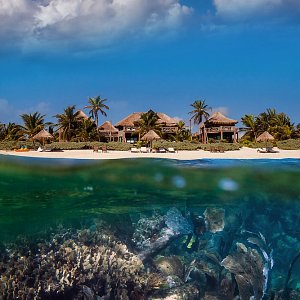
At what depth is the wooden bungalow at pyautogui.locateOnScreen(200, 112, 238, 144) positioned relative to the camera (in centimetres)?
5541

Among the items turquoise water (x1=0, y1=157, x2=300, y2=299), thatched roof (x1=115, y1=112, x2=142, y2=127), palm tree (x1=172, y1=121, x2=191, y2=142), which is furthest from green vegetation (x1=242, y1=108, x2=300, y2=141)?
turquoise water (x1=0, y1=157, x2=300, y2=299)

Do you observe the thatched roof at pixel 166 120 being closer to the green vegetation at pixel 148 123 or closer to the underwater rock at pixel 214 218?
the green vegetation at pixel 148 123

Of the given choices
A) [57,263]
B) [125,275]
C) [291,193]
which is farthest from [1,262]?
[291,193]

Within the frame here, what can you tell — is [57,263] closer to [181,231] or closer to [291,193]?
[181,231]

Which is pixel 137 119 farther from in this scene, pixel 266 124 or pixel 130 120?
pixel 266 124

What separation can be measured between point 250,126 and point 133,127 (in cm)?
1956

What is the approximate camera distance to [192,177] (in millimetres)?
17766

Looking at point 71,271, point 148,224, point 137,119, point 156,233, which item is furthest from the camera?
point 137,119

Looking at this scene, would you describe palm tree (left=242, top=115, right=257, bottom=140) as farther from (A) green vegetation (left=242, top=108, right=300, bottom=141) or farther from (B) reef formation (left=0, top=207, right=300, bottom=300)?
(B) reef formation (left=0, top=207, right=300, bottom=300)

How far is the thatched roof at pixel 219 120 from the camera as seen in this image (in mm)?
56475

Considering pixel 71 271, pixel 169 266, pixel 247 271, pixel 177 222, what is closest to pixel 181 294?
pixel 169 266

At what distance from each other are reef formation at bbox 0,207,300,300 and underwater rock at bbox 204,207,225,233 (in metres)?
1.05

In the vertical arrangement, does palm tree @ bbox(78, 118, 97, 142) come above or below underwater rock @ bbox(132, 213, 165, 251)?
above

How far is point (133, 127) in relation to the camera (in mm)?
57938
